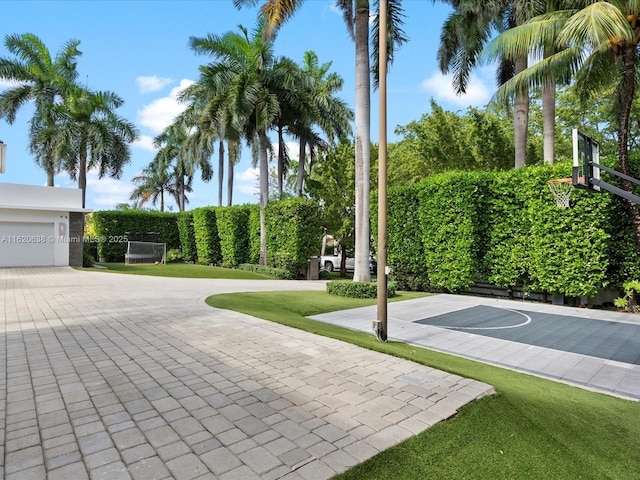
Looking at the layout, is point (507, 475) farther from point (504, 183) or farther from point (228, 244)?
point (228, 244)

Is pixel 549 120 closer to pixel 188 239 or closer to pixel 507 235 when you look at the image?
pixel 507 235

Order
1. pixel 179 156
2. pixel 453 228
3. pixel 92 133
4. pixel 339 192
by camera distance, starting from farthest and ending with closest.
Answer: pixel 179 156 → pixel 92 133 → pixel 339 192 → pixel 453 228

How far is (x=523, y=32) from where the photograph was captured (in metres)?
9.81

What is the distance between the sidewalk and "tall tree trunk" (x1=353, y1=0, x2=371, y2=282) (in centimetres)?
253

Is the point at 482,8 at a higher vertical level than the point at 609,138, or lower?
higher

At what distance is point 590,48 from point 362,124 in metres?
6.18

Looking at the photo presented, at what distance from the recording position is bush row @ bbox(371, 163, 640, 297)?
9.52 m

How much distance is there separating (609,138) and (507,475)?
2696 cm

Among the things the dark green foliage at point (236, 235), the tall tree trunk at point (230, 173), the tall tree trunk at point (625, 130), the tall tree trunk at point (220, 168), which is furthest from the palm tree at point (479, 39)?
the tall tree trunk at point (220, 168)

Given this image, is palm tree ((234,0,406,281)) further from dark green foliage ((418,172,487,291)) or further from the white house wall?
the white house wall

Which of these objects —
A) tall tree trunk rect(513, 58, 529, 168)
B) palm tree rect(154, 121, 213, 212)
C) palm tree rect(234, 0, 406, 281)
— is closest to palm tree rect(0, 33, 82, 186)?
palm tree rect(154, 121, 213, 212)

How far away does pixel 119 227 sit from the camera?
25500 millimetres

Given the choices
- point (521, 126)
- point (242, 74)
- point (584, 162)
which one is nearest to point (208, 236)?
point (242, 74)

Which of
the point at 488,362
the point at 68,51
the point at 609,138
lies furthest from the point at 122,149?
the point at 609,138
